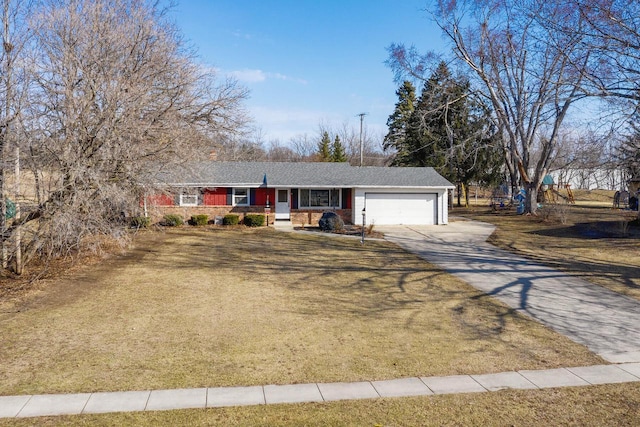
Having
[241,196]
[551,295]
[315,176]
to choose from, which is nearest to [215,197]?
[241,196]

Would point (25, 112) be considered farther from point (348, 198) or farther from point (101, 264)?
point (348, 198)

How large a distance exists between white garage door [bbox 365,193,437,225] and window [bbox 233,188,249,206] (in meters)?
6.93

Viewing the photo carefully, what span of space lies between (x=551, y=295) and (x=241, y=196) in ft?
60.0

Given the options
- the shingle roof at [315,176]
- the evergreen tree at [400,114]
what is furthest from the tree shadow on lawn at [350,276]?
the evergreen tree at [400,114]

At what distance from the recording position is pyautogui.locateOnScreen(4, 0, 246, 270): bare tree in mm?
10438

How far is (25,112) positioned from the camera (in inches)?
404

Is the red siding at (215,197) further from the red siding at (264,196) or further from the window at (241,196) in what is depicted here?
the red siding at (264,196)

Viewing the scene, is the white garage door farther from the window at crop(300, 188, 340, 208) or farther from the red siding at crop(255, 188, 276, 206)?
the red siding at crop(255, 188, 276, 206)

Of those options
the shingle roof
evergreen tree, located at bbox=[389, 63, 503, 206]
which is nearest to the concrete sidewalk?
the shingle roof

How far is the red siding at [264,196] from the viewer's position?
25750 millimetres

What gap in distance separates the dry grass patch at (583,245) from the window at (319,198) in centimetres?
902

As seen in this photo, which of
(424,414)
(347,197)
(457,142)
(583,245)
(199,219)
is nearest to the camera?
(424,414)

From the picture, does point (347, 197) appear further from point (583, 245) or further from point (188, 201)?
point (583, 245)

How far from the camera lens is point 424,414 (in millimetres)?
4887
